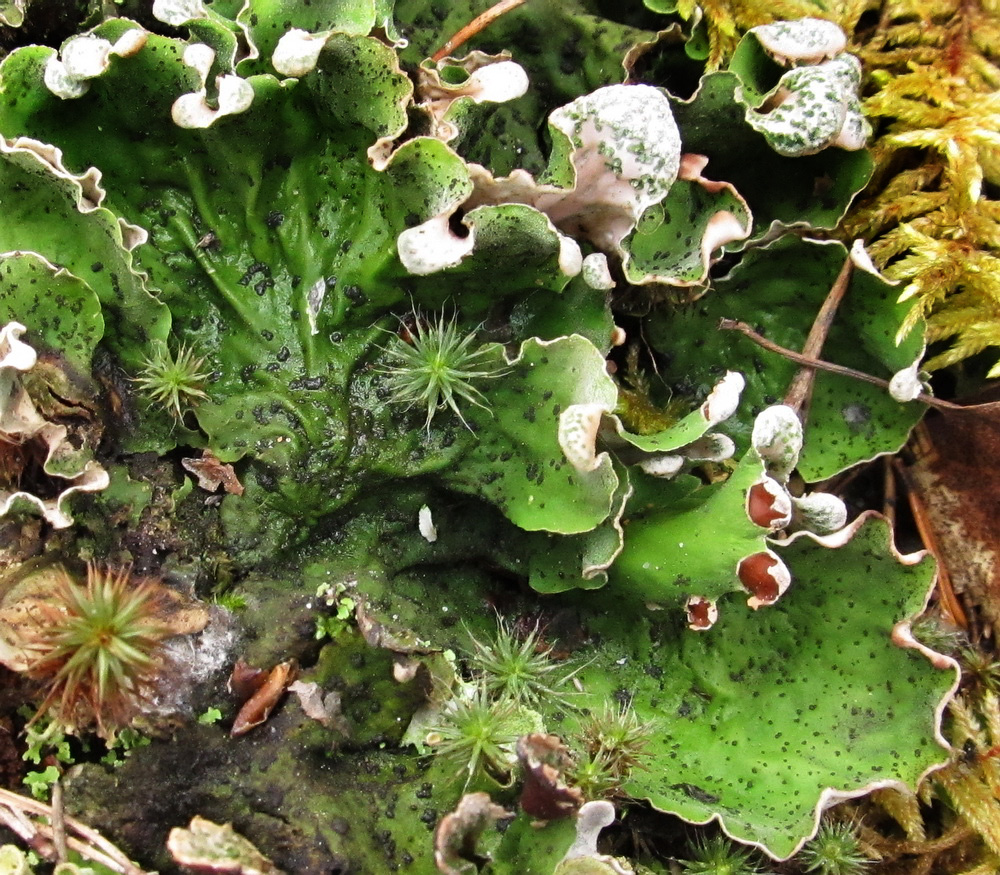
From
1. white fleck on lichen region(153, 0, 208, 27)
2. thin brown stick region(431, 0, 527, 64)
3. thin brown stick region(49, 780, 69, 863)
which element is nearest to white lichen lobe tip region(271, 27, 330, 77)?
white fleck on lichen region(153, 0, 208, 27)

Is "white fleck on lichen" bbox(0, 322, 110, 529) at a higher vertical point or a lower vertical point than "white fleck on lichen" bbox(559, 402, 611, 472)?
higher

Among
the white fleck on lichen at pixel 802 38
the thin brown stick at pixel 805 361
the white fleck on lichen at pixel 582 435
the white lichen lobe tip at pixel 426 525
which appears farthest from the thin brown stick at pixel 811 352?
the white lichen lobe tip at pixel 426 525

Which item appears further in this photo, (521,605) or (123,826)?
(521,605)

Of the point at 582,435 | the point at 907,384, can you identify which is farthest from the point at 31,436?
the point at 907,384

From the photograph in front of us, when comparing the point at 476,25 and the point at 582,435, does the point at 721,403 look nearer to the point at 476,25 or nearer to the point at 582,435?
the point at 582,435

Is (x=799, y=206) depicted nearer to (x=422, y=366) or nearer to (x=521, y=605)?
(x=422, y=366)

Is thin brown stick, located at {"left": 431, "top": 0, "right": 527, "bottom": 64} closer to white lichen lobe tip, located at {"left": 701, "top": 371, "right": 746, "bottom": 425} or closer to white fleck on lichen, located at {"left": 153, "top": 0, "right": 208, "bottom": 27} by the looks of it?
white fleck on lichen, located at {"left": 153, "top": 0, "right": 208, "bottom": 27}

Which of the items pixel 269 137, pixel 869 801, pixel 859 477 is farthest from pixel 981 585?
pixel 269 137

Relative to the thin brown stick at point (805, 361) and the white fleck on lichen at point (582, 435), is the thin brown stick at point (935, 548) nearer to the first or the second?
the thin brown stick at point (805, 361)
